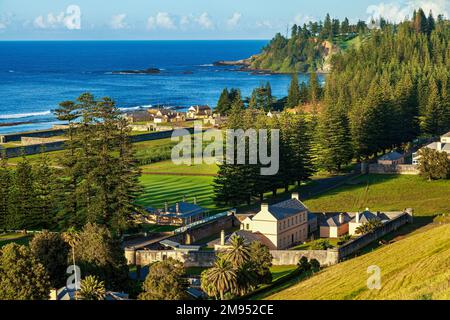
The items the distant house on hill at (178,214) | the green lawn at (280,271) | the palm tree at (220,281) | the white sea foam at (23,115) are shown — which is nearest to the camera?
the palm tree at (220,281)

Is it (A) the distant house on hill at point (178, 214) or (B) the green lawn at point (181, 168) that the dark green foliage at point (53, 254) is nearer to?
(A) the distant house on hill at point (178, 214)

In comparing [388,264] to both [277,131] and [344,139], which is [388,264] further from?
[344,139]

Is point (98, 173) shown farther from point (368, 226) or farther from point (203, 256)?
point (368, 226)

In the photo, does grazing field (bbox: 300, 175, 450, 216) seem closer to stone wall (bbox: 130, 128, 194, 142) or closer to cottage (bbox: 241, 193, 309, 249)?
cottage (bbox: 241, 193, 309, 249)

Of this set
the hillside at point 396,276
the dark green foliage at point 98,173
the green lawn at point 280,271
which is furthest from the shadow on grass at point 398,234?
the dark green foliage at point 98,173

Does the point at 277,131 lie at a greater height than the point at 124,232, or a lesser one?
greater
